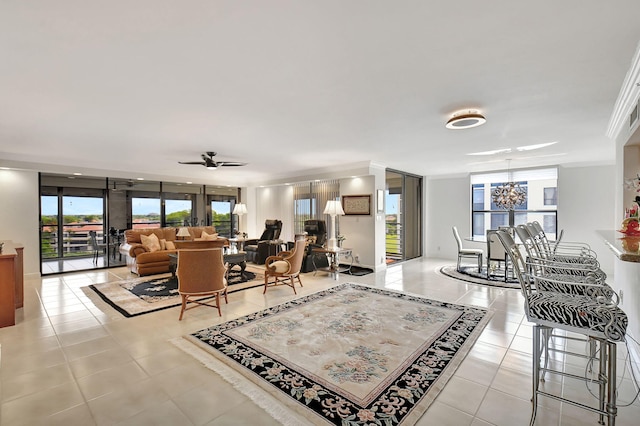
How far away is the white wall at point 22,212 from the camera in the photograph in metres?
5.82

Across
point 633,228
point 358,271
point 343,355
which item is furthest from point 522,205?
point 343,355

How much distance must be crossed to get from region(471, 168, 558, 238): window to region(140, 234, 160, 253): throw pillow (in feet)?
27.0

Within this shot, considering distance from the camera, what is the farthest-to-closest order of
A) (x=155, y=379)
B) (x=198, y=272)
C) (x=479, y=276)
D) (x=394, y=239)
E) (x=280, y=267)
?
1. (x=394, y=239)
2. (x=479, y=276)
3. (x=280, y=267)
4. (x=198, y=272)
5. (x=155, y=379)

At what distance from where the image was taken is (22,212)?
236 inches

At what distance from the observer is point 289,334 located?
3191mm

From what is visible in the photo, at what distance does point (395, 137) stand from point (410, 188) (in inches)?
174

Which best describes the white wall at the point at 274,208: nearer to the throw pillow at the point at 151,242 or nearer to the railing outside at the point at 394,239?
the railing outside at the point at 394,239

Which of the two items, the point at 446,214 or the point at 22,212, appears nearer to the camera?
the point at 22,212

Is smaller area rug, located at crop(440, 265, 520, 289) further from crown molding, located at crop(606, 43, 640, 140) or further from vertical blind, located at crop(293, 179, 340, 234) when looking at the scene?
vertical blind, located at crop(293, 179, 340, 234)

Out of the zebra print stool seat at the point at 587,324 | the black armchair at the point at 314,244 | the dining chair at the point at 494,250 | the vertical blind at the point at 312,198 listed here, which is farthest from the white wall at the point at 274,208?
the zebra print stool seat at the point at 587,324

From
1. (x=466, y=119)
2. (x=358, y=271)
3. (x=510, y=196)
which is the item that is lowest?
(x=358, y=271)

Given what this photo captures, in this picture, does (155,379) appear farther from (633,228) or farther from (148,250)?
(148,250)

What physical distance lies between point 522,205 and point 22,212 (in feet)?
37.4

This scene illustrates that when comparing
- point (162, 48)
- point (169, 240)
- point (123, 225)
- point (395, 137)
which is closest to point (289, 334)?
point (162, 48)
